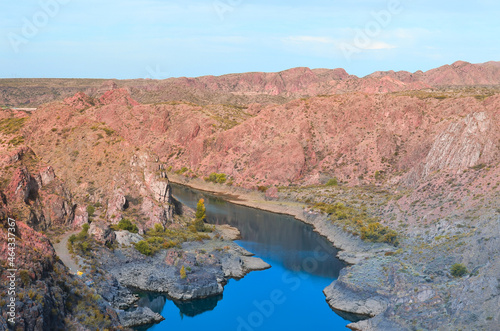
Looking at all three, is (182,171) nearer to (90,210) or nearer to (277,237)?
(277,237)

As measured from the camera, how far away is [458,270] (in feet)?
214

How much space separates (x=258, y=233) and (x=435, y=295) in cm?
5170

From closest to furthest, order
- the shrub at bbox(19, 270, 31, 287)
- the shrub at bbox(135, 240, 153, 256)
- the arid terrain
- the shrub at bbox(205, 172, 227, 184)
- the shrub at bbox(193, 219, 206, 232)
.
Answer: the shrub at bbox(19, 270, 31, 287) → the arid terrain → the shrub at bbox(135, 240, 153, 256) → the shrub at bbox(193, 219, 206, 232) → the shrub at bbox(205, 172, 227, 184)

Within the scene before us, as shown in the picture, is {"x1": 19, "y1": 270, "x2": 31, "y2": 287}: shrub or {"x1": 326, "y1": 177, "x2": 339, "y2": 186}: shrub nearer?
{"x1": 19, "y1": 270, "x2": 31, "y2": 287}: shrub

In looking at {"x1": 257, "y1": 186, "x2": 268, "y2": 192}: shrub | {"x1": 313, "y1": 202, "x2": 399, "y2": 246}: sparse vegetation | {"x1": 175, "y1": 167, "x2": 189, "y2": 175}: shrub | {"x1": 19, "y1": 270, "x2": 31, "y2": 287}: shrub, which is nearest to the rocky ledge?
{"x1": 19, "y1": 270, "x2": 31, "y2": 287}: shrub

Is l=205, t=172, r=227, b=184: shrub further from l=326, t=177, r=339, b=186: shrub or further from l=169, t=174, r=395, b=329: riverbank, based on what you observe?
l=326, t=177, r=339, b=186: shrub

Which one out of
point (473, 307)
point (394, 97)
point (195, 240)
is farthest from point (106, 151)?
point (394, 97)

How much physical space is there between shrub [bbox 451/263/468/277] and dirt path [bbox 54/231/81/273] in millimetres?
53020

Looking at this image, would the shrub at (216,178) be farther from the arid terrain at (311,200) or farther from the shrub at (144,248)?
the shrub at (144,248)

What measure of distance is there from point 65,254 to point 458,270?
57.3 metres

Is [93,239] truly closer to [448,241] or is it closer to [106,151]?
[106,151]

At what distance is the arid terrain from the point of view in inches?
2233

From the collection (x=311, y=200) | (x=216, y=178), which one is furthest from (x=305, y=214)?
(x=216, y=178)

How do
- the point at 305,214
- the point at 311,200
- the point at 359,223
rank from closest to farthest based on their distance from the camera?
1. the point at 359,223
2. the point at 305,214
3. the point at 311,200
